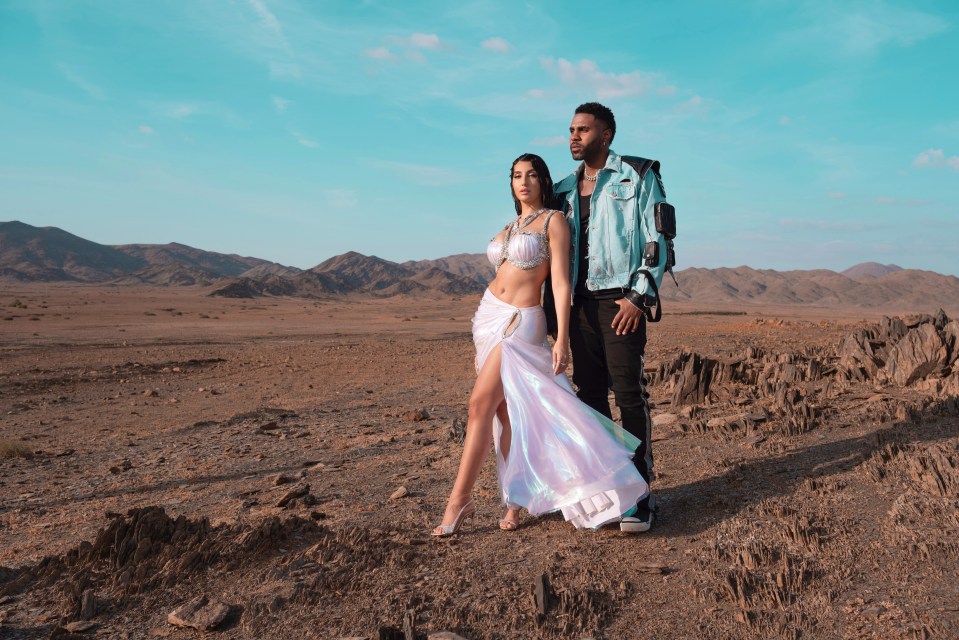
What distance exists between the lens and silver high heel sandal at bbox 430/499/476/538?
3.74 meters

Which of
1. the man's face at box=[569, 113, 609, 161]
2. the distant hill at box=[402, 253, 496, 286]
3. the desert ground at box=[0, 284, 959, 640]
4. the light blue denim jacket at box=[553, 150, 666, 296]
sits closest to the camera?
the desert ground at box=[0, 284, 959, 640]

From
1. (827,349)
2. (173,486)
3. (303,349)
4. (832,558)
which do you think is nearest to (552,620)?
(832,558)

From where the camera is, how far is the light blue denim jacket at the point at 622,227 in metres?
3.61

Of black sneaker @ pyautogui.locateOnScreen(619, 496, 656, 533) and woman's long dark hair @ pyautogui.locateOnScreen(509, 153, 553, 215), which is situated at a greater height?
woman's long dark hair @ pyautogui.locateOnScreen(509, 153, 553, 215)

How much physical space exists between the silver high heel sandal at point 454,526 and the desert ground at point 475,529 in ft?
0.21

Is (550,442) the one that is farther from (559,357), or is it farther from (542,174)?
(542,174)

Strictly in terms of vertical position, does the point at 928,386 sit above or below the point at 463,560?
above

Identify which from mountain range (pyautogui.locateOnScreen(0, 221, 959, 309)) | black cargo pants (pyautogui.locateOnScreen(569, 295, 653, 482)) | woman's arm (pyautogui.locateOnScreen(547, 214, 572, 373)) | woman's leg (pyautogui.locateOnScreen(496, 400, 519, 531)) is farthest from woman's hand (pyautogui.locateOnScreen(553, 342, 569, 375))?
mountain range (pyautogui.locateOnScreen(0, 221, 959, 309))

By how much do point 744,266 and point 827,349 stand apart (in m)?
120

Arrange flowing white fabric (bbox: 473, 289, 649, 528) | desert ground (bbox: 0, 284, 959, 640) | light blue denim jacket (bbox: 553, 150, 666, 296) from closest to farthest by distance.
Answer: desert ground (bbox: 0, 284, 959, 640) < flowing white fabric (bbox: 473, 289, 649, 528) < light blue denim jacket (bbox: 553, 150, 666, 296)

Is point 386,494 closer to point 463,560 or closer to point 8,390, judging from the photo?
point 463,560

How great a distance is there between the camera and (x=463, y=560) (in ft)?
11.2

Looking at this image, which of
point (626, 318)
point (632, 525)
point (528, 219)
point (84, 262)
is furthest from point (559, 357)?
point (84, 262)

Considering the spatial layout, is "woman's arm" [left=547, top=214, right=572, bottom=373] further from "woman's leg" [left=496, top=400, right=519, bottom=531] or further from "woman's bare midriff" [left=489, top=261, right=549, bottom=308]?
"woman's leg" [left=496, top=400, right=519, bottom=531]
